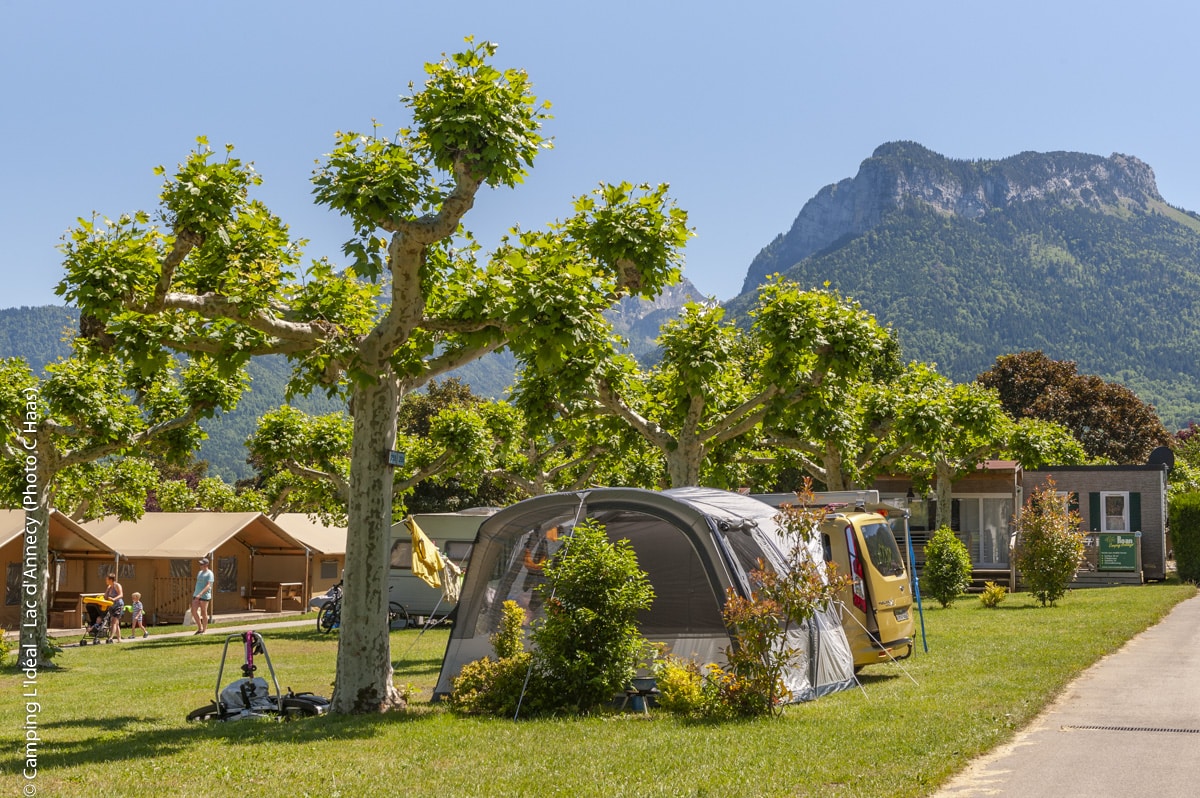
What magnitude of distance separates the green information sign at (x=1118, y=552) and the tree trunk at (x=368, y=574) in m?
26.8

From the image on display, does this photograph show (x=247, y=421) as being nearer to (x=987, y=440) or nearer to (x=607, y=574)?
(x=987, y=440)

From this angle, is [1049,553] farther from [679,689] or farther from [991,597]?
[679,689]

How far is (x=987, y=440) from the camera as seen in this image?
2883 cm

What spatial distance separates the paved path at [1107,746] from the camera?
6492 millimetres

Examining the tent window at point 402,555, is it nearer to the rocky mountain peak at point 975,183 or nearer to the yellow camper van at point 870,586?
the yellow camper van at point 870,586

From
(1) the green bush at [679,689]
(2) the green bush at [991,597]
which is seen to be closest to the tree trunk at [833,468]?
(2) the green bush at [991,597]

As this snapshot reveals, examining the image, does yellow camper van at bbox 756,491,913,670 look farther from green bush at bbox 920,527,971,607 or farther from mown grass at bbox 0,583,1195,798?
green bush at bbox 920,527,971,607

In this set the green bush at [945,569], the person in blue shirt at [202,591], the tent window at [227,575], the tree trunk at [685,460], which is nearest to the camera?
the tree trunk at [685,460]

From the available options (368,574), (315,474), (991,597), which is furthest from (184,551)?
(368,574)

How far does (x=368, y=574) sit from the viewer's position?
10.6 meters

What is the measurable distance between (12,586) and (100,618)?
261 inches

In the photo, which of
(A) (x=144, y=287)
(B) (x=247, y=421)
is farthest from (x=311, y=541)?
(B) (x=247, y=421)

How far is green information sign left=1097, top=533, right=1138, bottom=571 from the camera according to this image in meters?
31.6

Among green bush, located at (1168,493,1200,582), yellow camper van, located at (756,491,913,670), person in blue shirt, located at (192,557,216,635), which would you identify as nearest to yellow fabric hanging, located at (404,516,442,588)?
person in blue shirt, located at (192,557,216,635)
